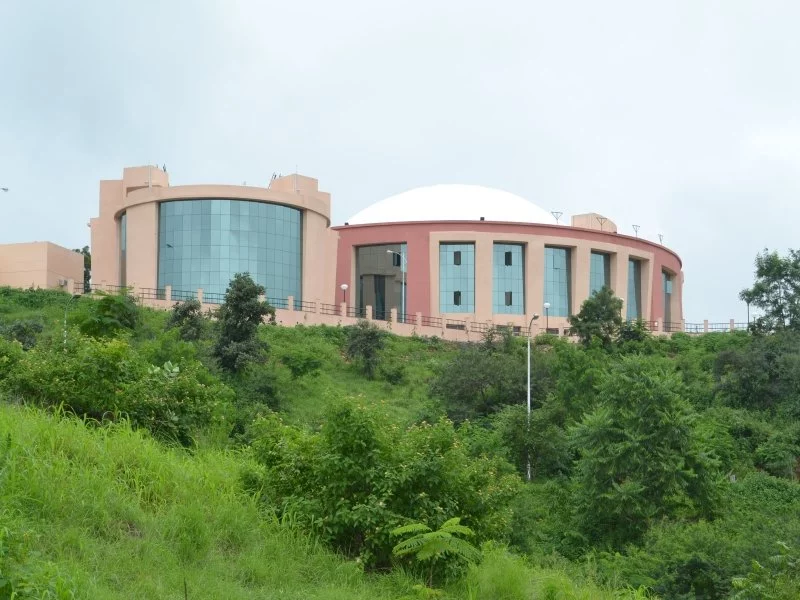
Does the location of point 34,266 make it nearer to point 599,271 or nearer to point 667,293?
point 599,271

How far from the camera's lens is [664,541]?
22.8 m

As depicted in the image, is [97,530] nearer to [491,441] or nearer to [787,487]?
[491,441]

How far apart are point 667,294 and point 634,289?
466 centimetres

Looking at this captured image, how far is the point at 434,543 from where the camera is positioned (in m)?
11.0

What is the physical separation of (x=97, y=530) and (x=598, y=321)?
43.0 m

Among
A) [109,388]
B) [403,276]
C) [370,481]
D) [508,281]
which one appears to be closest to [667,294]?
[508,281]

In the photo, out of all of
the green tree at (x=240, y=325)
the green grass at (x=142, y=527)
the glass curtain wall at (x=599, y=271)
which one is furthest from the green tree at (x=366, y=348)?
the green grass at (x=142, y=527)

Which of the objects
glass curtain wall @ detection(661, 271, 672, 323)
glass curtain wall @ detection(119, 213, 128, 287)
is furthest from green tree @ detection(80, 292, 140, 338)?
glass curtain wall @ detection(661, 271, 672, 323)

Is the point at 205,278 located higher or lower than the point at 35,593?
higher

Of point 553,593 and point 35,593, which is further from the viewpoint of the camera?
point 553,593

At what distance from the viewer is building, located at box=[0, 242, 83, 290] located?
5297 cm

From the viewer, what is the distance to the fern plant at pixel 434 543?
35.9 feet

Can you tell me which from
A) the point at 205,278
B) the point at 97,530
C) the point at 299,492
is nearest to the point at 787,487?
the point at 299,492

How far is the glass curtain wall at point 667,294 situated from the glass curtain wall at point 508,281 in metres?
11.4
